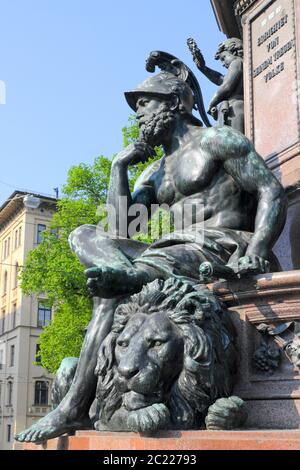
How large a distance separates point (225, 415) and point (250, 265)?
80 centimetres

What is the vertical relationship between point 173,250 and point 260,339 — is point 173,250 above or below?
above

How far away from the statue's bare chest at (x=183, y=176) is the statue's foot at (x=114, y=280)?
0.85m

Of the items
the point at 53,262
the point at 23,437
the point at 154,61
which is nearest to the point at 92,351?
the point at 23,437

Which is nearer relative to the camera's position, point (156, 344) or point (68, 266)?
point (156, 344)

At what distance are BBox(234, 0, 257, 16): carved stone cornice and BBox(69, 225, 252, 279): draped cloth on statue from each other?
2886mm

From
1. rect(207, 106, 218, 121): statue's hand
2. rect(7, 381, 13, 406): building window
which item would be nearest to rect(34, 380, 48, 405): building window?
rect(7, 381, 13, 406): building window

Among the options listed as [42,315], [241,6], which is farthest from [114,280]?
[42,315]

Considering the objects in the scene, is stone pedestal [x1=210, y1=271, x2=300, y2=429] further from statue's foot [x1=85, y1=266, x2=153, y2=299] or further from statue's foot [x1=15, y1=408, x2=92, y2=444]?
statue's foot [x1=15, y1=408, x2=92, y2=444]

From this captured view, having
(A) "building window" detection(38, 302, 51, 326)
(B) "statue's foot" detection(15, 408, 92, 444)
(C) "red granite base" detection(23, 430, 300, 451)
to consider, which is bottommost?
(C) "red granite base" detection(23, 430, 300, 451)

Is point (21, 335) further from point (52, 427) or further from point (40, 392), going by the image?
point (52, 427)

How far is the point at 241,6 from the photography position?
19.3ft

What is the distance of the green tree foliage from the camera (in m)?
18.5

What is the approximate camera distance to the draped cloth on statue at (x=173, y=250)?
11.3ft
